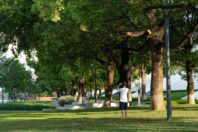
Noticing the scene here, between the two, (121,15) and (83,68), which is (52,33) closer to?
(121,15)

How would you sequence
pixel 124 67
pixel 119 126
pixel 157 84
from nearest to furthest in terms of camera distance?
pixel 119 126 < pixel 157 84 < pixel 124 67

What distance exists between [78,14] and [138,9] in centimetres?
264

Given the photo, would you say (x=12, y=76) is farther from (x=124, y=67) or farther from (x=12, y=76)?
(x=124, y=67)

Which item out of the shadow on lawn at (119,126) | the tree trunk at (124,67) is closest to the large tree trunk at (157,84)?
the tree trunk at (124,67)

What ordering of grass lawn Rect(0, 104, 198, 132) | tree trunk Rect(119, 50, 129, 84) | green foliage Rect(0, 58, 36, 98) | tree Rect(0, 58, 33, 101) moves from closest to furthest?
grass lawn Rect(0, 104, 198, 132) → tree trunk Rect(119, 50, 129, 84) → green foliage Rect(0, 58, 36, 98) → tree Rect(0, 58, 33, 101)

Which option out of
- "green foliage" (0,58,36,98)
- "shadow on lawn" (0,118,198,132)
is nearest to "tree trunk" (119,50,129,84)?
"shadow on lawn" (0,118,198,132)

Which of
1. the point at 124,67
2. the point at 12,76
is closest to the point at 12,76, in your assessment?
the point at 12,76

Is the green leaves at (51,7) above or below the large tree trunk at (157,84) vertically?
above

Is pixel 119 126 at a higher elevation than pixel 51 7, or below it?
below

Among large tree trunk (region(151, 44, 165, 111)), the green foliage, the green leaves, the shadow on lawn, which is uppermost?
the green foliage

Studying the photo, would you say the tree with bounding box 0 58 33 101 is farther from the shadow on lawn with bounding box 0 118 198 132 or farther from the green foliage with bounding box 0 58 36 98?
the shadow on lawn with bounding box 0 118 198 132

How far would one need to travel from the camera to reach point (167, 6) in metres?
22.1

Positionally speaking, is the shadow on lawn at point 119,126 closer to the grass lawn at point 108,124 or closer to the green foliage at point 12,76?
the grass lawn at point 108,124

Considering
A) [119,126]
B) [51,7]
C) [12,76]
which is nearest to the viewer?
[51,7]
